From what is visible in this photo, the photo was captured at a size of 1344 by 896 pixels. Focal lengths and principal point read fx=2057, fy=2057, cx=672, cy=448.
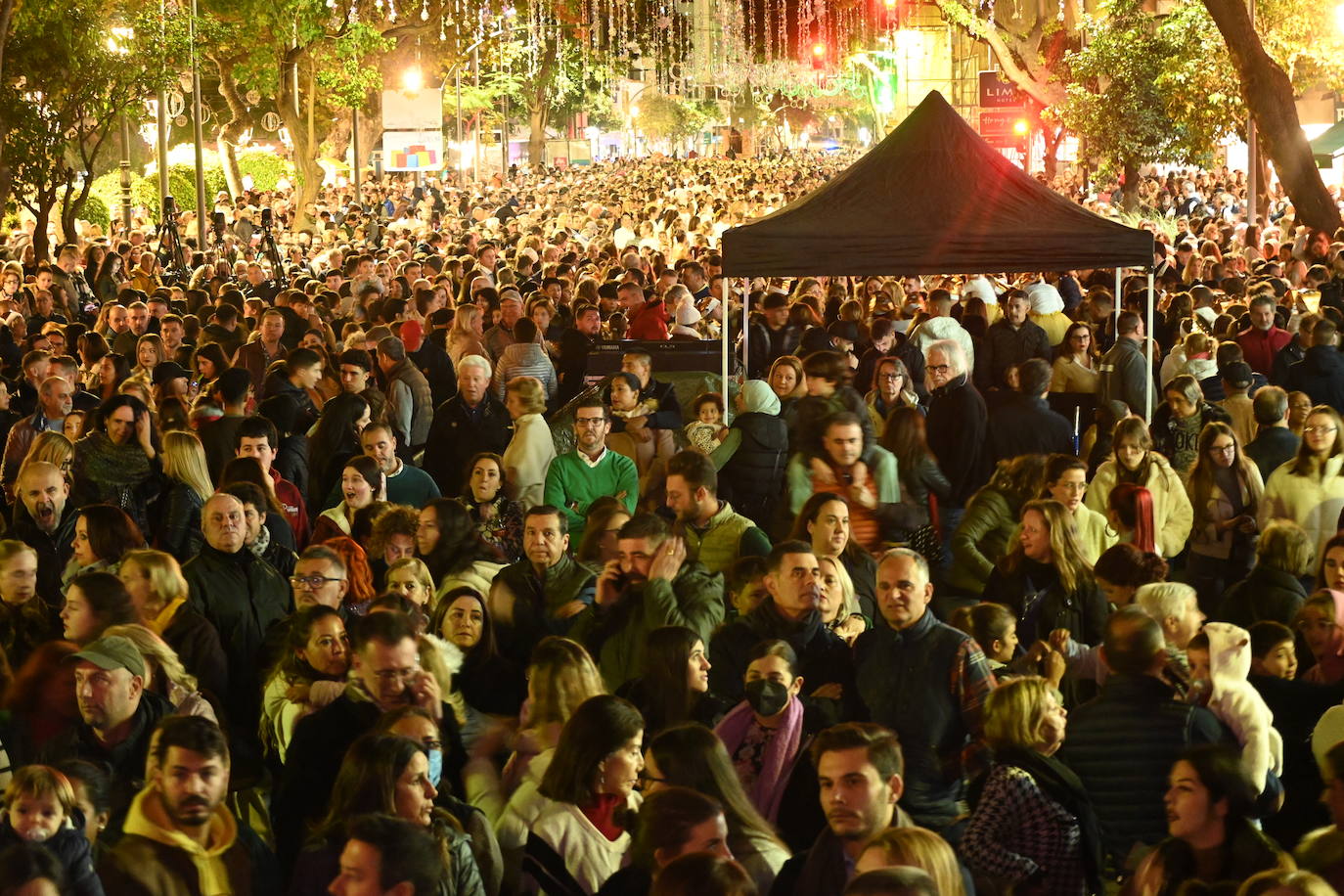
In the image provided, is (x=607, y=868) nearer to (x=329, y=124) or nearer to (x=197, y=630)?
(x=197, y=630)

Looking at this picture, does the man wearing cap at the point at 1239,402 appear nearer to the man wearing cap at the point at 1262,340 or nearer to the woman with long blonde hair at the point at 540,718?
the man wearing cap at the point at 1262,340

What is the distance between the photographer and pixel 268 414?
10.6 m

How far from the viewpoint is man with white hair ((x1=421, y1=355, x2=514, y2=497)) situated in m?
11.1

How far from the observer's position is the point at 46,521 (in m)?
8.49

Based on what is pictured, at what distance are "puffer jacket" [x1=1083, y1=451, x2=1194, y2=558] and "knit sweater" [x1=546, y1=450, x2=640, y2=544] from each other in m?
2.22

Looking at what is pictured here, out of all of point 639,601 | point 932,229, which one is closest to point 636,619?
point 639,601

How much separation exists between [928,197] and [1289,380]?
99.7 inches

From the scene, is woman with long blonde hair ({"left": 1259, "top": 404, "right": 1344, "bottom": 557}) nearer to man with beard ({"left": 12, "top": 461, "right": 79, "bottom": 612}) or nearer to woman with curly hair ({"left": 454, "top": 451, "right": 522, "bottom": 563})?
woman with curly hair ({"left": 454, "top": 451, "right": 522, "bottom": 563})

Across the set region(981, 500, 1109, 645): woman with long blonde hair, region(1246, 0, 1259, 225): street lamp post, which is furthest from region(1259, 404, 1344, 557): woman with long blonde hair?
region(1246, 0, 1259, 225): street lamp post

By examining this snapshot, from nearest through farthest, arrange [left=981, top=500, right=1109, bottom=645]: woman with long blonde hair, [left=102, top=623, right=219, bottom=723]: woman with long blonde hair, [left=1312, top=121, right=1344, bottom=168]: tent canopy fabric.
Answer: [left=102, top=623, right=219, bottom=723]: woman with long blonde hair, [left=981, top=500, right=1109, bottom=645]: woman with long blonde hair, [left=1312, top=121, right=1344, bottom=168]: tent canopy fabric

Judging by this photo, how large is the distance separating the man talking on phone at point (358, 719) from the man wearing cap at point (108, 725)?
1.39 feet

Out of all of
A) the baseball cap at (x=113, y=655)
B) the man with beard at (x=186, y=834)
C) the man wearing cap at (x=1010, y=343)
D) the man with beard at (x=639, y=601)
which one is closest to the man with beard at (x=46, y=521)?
the baseball cap at (x=113, y=655)

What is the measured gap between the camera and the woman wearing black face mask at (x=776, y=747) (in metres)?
5.75

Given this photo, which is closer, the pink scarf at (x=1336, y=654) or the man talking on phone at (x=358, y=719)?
the man talking on phone at (x=358, y=719)
